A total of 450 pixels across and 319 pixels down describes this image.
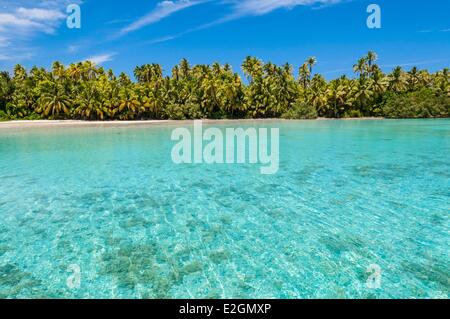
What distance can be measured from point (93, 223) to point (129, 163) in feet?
29.8

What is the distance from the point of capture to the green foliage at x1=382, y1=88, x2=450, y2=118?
214 feet

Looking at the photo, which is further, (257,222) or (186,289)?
(257,222)

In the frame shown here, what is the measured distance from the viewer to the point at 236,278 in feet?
17.4

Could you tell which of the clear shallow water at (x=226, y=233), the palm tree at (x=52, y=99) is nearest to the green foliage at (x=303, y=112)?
the palm tree at (x=52, y=99)

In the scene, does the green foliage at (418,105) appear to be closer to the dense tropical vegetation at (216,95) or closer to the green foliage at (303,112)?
the dense tropical vegetation at (216,95)

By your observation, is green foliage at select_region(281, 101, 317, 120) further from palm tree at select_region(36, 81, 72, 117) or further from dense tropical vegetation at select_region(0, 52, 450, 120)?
palm tree at select_region(36, 81, 72, 117)

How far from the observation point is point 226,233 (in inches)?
282

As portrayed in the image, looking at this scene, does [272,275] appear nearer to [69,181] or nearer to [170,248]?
[170,248]

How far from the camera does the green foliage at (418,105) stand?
65.2 metres

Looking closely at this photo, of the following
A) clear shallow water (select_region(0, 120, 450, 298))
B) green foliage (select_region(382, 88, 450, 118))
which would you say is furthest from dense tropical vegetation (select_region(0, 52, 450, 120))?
clear shallow water (select_region(0, 120, 450, 298))

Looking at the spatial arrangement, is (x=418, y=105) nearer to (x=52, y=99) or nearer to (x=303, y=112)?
(x=303, y=112)

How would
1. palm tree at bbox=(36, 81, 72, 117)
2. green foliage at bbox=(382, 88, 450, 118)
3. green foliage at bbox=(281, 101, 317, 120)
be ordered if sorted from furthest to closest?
green foliage at bbox=(281, 101, 317, 120) < green foliage at bbox=(382, 88, 450, 118) < palm tree at bbox=(36, 81, 72, 117)

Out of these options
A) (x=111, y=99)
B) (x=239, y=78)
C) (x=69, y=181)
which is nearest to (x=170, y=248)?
(x=69, y=181)
